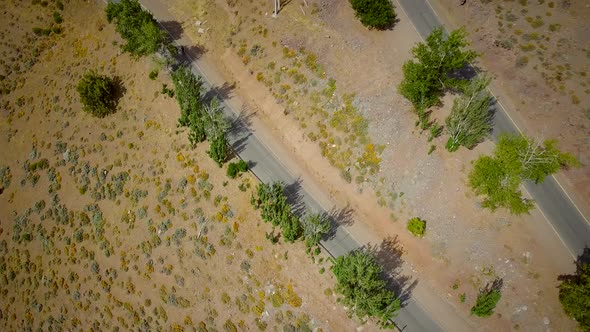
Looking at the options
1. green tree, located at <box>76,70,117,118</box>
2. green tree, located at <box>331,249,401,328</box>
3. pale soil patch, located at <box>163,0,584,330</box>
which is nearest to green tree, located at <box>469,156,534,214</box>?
pale soil patch, located at <box>163,0,584,330</box>

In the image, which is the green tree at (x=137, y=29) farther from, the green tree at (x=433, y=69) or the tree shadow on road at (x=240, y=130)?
the green tree at (x=433, y=69)

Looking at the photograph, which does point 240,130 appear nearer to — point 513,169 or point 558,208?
point 513,169

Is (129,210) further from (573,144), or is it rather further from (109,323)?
(573,144)

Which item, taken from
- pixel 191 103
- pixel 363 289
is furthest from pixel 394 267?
pixel 191 103

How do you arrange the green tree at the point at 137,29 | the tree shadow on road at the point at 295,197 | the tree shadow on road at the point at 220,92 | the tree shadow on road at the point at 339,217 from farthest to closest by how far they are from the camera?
the tree shadow on road at the point at 220,92 → the green tree at the point at 137,29 → the tree shadow on road at the point at 295,197 → the tree shadow on road at the point at 339,217

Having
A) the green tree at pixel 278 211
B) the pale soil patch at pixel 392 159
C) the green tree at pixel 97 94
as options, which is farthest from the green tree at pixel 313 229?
the green tree at pixel 97 94

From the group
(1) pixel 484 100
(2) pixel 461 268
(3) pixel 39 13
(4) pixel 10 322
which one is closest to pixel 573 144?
(1) pixel 484 100

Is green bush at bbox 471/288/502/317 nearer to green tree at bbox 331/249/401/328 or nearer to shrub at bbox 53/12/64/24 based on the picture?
green tree at bbox 331/249/401/328

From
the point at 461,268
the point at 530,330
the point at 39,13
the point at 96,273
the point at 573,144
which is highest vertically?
the point at 39,13
